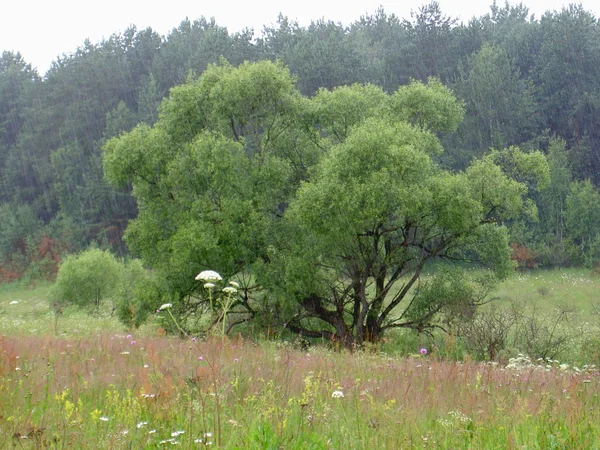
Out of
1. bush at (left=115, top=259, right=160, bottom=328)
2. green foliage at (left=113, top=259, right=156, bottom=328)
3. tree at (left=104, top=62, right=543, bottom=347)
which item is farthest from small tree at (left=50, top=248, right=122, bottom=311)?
tree at (left=104, top=62, right=543, bottom=347)

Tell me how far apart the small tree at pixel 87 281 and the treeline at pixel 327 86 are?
61.5 ft

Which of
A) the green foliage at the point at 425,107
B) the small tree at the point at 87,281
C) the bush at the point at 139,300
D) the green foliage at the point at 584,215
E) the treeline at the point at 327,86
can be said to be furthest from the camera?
the treeline at the point at 327,86

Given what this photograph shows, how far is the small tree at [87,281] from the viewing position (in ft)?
117

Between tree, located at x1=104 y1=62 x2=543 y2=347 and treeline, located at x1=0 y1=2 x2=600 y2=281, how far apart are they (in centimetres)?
2713

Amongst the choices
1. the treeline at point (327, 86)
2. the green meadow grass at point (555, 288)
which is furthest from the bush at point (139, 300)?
the treeline at point (327, 86)

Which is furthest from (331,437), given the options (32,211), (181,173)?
(32,211)

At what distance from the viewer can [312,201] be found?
17.8 metres

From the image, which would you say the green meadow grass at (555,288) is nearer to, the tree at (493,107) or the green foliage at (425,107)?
the green foliage at (425,107)

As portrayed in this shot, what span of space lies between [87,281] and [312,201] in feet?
72.0

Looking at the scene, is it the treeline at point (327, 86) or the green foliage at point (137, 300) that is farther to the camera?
the treeline at point (327, 86)

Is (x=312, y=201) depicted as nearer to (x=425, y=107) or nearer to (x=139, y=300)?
(x=425, y=107)

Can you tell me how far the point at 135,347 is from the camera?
26.0ft

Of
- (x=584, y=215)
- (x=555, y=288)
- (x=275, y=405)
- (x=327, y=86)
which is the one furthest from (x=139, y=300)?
(x=327, y=86)

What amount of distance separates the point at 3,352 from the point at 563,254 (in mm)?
45120
